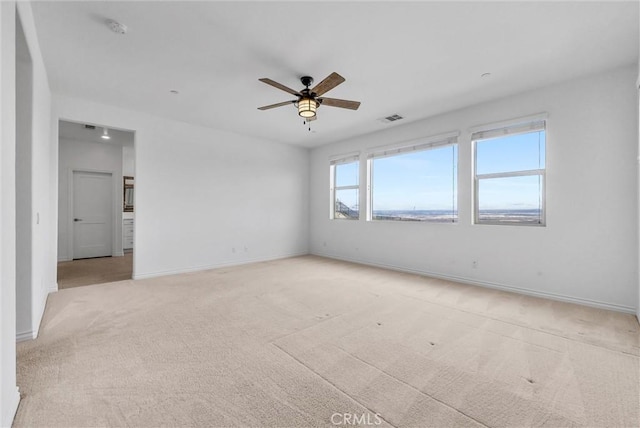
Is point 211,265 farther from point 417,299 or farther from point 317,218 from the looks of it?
point 417,299

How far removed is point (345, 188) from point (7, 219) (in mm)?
5483

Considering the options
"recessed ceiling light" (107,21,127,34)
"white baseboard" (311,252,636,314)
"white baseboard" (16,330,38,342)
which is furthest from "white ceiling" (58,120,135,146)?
"white baseboard" (311,252,636,314)

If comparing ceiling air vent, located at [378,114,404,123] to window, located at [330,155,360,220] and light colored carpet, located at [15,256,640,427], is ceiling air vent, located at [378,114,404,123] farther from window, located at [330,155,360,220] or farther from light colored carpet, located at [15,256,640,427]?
light colored carpet, located at [15,256,640,427]

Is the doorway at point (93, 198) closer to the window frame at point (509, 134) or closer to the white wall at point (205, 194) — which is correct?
the white wall at point (205, 194)

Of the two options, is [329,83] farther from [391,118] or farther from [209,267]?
[209,267]

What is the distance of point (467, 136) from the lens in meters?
4.34

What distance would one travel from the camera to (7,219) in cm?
149

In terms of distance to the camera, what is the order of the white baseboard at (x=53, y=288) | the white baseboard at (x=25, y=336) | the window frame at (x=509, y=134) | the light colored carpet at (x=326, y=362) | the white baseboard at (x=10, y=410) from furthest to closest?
the white baseboard at (x=53, y=288)
the window frame at (x=509, y=134)
the white baseboard at (x=25, y=336)
the light colored carpet at (x=326, y=362)
the white baseboard at (x=10, y=410)

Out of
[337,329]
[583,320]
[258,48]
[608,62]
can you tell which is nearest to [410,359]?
[337,329]

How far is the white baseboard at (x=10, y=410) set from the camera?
1.36m

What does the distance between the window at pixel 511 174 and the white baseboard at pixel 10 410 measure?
5.02 m

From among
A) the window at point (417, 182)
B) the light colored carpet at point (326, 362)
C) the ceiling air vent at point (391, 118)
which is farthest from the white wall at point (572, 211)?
the ceiling air vent at point (391, 118)

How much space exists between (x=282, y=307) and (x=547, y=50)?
3.86 m

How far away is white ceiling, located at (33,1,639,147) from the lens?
226 cm
